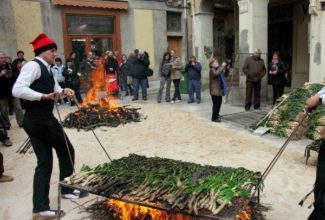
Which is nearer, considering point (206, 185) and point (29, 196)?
point (206, 185)

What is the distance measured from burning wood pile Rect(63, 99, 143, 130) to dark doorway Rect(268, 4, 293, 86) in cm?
823

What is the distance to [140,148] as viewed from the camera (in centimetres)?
706

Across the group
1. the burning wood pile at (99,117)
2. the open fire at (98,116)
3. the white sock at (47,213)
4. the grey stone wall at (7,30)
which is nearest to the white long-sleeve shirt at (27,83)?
the white sock at (47,213)

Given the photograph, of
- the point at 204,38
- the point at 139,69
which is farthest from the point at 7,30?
the point at 204,38

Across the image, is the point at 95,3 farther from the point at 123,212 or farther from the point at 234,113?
the point at 123,212

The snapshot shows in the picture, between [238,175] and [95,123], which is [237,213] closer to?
[238,175]

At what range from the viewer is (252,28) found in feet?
36.7

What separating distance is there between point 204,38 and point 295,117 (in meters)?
8.45

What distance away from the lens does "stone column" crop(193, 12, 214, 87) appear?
1515 centimetres

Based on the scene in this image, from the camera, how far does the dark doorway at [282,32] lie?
14594mm

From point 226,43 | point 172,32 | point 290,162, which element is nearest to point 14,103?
point 290,162

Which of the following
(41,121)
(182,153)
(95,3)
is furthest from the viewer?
(95,3)

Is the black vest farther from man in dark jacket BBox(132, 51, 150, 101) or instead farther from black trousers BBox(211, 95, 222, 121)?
man in dark jacket BBox(132, 51, 150, 101)

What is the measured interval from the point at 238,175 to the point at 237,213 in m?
0.73
